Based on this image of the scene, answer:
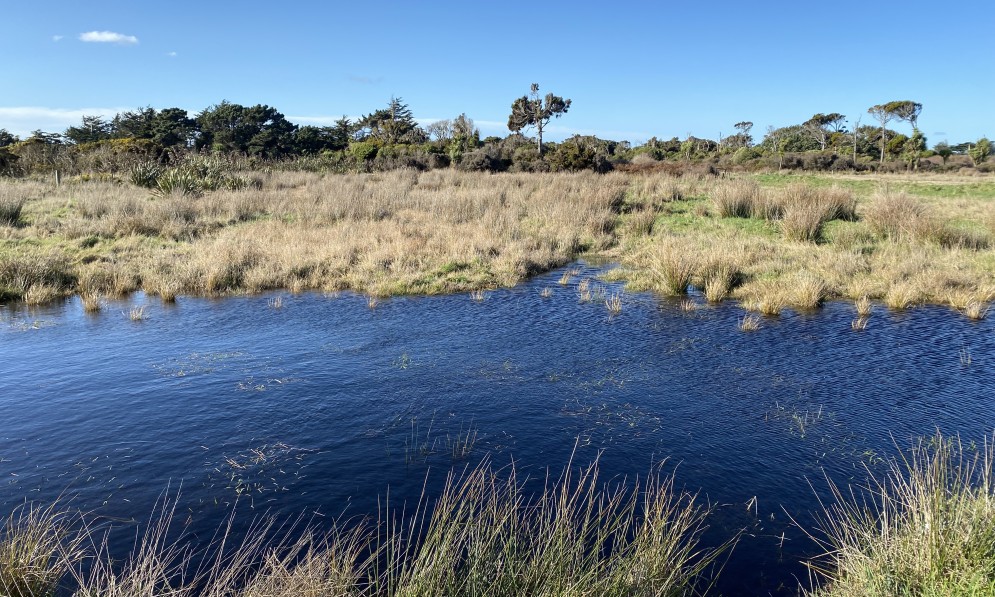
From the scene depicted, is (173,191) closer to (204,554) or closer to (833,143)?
(204,554)

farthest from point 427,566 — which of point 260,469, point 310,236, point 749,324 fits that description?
point 310,236

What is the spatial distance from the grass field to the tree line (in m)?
13.3

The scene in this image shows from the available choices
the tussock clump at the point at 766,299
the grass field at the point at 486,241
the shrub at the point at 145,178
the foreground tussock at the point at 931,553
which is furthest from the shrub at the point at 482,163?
the foreground tussock at the point at 931,553

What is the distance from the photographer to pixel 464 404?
8.69 m

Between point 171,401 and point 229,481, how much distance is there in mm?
2660

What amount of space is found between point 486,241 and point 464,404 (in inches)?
446

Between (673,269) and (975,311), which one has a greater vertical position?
(673,269)

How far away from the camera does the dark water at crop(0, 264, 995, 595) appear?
6.53 metres

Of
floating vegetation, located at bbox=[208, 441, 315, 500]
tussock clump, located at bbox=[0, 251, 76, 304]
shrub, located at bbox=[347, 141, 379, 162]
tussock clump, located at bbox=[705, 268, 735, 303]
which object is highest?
shrub, located at bbox=[347, 141, 379, 162]

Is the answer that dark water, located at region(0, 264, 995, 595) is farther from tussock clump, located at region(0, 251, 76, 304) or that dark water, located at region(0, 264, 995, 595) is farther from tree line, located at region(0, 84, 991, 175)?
tree line, located at region(0, 84, 991, 175)

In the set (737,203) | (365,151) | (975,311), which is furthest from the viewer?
(365,151)

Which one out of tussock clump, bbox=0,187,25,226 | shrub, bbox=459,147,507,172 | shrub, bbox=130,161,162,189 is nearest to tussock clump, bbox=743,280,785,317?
tussock clump, bbox=0,187,25,226

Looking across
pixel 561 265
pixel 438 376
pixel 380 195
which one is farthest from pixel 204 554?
pixel 380 195

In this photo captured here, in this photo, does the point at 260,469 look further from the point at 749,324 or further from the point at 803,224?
the point at 803,224
